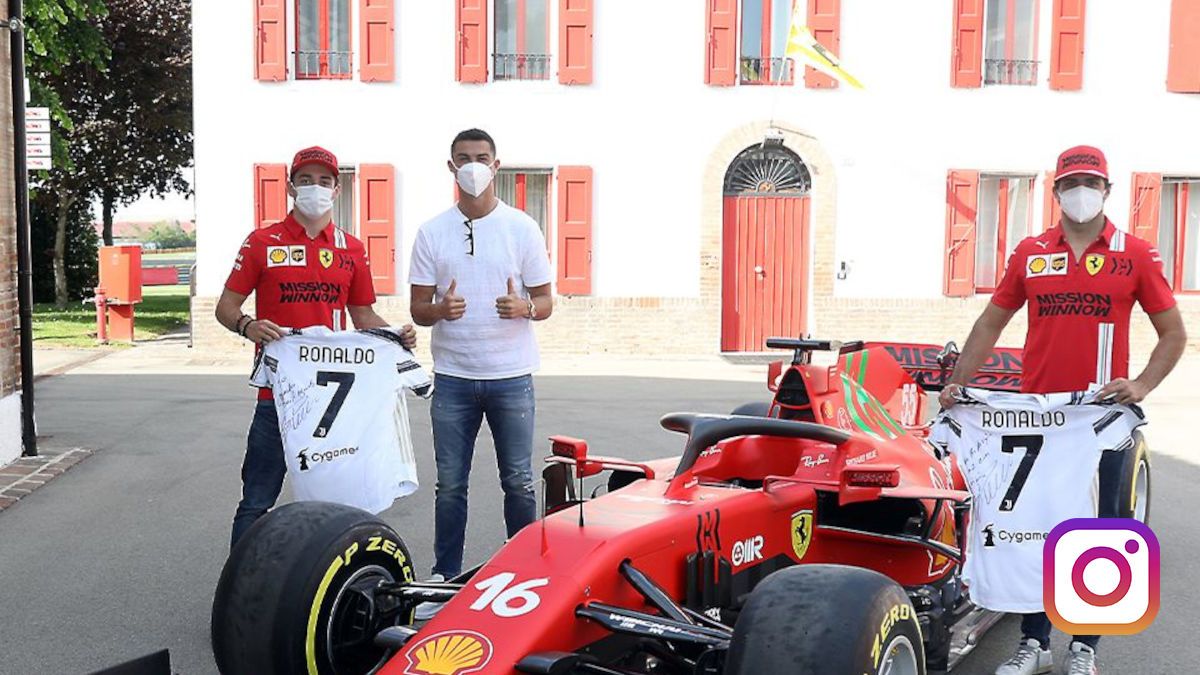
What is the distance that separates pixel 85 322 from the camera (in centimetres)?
2109

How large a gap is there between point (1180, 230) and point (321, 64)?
12435mm

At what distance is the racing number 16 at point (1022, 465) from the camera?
4.62 meters

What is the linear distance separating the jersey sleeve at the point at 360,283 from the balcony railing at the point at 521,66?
1210cm

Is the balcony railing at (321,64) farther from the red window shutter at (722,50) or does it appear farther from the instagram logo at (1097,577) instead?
the instagram logo at (1097,577)

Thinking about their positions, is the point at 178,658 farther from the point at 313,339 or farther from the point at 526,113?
the point at 526,113

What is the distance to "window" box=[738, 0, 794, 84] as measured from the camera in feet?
56.1

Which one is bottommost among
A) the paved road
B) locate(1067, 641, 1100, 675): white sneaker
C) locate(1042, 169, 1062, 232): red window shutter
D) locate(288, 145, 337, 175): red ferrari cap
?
the paved road

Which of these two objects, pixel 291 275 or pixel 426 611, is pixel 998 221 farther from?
pixel 426 611

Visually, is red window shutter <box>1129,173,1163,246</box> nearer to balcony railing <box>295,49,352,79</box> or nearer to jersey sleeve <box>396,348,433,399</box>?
balcony railing <box>295,49,352,79</box>

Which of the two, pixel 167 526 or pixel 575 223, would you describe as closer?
pixel 167 526

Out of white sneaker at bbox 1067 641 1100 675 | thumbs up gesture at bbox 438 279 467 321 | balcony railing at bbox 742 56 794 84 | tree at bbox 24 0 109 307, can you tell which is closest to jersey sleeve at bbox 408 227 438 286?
thumbs up gesture at bbox 438 279 467 321

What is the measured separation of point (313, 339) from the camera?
201 inches

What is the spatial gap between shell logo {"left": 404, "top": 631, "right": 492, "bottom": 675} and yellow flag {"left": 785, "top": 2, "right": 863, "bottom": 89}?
45.2 ft

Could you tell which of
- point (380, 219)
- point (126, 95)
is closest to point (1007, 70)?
point (380, 219)
